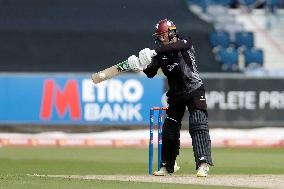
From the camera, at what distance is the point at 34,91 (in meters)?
24.0

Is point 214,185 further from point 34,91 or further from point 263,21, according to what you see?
point 263,21

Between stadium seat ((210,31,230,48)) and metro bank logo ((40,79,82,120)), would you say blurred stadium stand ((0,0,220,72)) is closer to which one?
stadium seat ((210,31,230,48))

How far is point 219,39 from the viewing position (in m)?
29.2

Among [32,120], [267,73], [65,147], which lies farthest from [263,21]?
[65,147]

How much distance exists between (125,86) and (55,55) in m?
4.11

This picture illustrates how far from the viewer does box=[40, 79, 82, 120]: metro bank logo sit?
78.4 feet

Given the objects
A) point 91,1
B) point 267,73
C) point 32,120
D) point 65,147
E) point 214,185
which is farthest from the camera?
point 91,1

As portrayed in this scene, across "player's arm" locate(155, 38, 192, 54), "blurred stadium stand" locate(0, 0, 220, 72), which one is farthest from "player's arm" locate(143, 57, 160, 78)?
"blurred stadium stand" locate(0, 0, 220, 72)

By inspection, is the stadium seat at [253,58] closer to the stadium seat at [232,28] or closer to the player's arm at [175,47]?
the stadium seat at [232,28]

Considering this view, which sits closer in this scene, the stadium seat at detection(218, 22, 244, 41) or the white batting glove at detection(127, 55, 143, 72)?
the white batting glove at detection(127, 55, 143, 72)

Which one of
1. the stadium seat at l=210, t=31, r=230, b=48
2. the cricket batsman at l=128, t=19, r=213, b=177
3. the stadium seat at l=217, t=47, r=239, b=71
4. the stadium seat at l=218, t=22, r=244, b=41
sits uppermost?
the stadium seat at l=218, t=22, r=244, b=41

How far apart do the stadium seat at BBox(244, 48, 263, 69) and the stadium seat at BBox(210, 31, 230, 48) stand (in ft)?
2.27

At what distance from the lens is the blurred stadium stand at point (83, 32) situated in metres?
27.5

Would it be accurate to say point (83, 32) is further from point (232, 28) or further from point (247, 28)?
point (247, 28)
